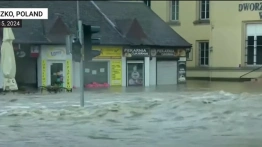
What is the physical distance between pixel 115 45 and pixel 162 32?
18.3ft

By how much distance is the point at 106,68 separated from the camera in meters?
38.2

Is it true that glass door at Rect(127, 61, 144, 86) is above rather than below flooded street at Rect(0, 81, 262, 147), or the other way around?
above

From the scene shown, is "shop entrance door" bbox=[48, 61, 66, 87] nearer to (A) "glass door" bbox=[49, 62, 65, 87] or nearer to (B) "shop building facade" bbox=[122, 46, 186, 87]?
(A) "glass door" bbox=[49, 62, 65, 87]

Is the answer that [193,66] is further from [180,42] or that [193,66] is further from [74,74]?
[74,74]

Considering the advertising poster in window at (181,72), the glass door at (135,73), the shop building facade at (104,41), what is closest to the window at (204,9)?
the shop building facade at (104,41)

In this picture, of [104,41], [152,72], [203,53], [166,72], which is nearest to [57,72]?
[104,41]

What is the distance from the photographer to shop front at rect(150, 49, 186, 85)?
4003cm

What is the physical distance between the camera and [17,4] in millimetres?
38062

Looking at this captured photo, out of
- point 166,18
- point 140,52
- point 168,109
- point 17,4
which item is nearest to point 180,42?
point 140,52

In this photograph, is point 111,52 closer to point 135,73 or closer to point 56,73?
point 135,73

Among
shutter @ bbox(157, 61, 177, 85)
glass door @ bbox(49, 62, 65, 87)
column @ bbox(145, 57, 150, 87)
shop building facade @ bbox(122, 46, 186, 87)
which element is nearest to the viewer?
glass door @ bbox(49, 62, 65, 87)

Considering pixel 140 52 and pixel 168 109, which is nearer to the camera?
pixel 168 109

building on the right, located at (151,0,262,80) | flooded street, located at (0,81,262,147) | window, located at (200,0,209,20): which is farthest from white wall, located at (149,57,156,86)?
flooded street, located at (0,81,262,147)

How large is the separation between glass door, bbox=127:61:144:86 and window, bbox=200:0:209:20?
1056 cm
